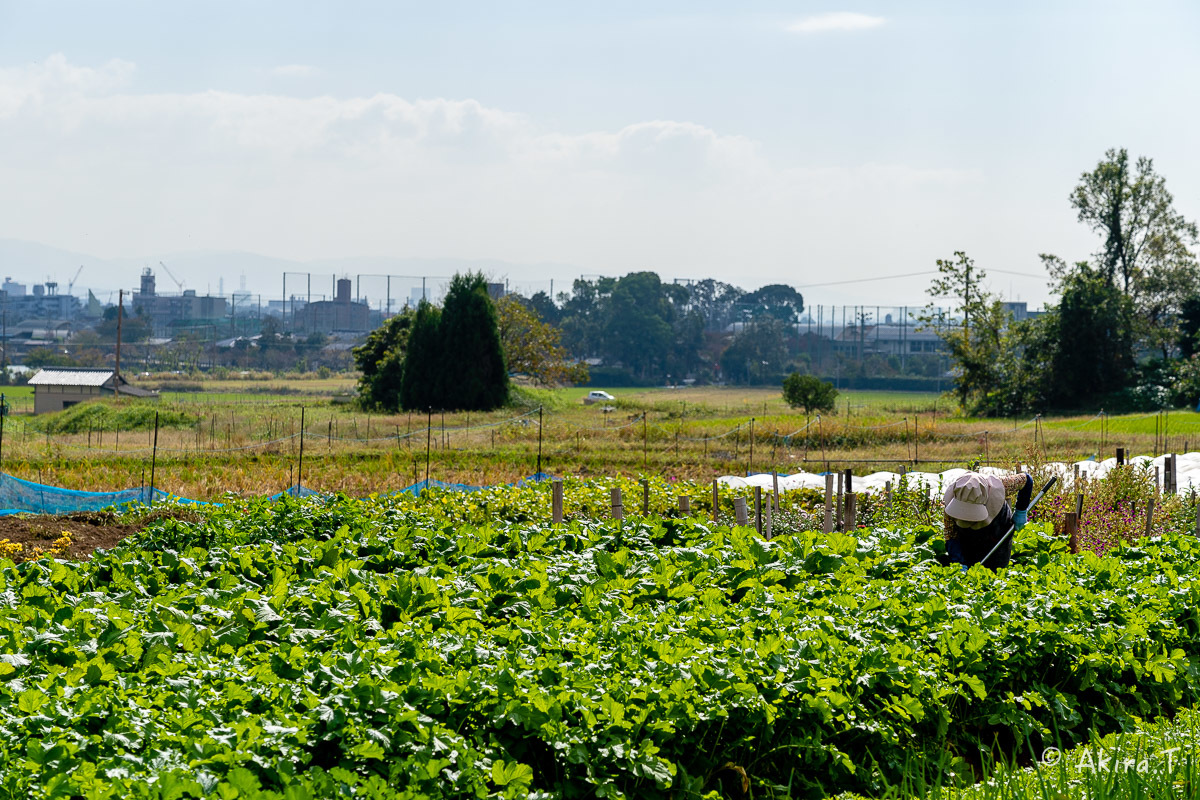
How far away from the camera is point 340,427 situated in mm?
26312

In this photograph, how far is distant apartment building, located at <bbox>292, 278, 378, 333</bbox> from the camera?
10088 centimetres

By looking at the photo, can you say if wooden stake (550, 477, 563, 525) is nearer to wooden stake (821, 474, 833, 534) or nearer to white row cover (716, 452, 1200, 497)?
wooden stake (821, 474, 833, 534)

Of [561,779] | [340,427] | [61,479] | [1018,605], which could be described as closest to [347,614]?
[561,779]

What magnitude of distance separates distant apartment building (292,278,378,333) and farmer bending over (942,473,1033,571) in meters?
94.2

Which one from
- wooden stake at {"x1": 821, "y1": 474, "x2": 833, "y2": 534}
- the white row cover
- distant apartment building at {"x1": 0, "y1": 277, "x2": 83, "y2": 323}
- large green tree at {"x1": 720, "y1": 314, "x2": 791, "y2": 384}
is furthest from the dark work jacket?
distant apartment building at {"x1": 0, "y1": 277, "x2": 83, "y2": 323}

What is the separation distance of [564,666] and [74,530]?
6833 mm

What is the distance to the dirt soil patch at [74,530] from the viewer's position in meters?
8.84

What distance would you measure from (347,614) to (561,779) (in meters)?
1.82

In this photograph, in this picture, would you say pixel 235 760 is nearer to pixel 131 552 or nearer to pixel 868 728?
pixel 868 728

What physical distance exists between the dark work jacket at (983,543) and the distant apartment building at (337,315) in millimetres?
94252

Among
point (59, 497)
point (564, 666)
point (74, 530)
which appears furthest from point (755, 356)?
point (564, 666)

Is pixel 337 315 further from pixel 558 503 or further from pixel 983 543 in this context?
pixel 983 543

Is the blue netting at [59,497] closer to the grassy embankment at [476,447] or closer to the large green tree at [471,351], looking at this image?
the grassy embankment at [476,447]

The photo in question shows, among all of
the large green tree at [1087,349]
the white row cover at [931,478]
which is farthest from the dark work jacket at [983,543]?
the large green tree at [1087,349]
